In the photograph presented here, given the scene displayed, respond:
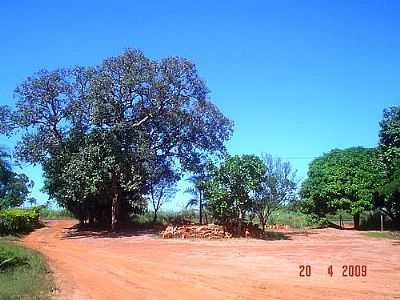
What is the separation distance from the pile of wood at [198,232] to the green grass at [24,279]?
44.4 ft

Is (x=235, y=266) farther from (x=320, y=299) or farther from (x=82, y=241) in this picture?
(x=82, y=241)

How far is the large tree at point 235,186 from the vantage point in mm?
28156

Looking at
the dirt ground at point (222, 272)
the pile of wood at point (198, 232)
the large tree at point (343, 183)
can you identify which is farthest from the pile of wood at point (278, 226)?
the dirt ground at point (222, 272)

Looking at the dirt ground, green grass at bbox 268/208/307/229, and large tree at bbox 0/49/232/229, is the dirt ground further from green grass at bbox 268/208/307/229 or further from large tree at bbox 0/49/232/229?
green grass at bbox 268/208/307/229

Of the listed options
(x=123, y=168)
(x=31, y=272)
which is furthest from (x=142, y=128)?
(x=31, y=272)

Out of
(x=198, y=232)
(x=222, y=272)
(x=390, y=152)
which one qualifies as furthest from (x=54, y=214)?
(x=222, y=272)

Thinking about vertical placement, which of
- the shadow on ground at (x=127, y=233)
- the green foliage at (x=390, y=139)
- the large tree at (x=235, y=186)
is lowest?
the shadow on ground at (x=127, y=233)

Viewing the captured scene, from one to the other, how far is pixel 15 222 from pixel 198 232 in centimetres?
1180

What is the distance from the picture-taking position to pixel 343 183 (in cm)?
3803

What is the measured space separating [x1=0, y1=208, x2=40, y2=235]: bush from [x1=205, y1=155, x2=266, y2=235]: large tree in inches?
485

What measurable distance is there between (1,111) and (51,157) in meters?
4.26

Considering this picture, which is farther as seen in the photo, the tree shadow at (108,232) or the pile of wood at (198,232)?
the tree shadow at (108,232)

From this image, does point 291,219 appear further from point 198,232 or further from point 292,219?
point 198,232

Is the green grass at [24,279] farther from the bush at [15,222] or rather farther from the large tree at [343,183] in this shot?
the large tree at [343,183]
